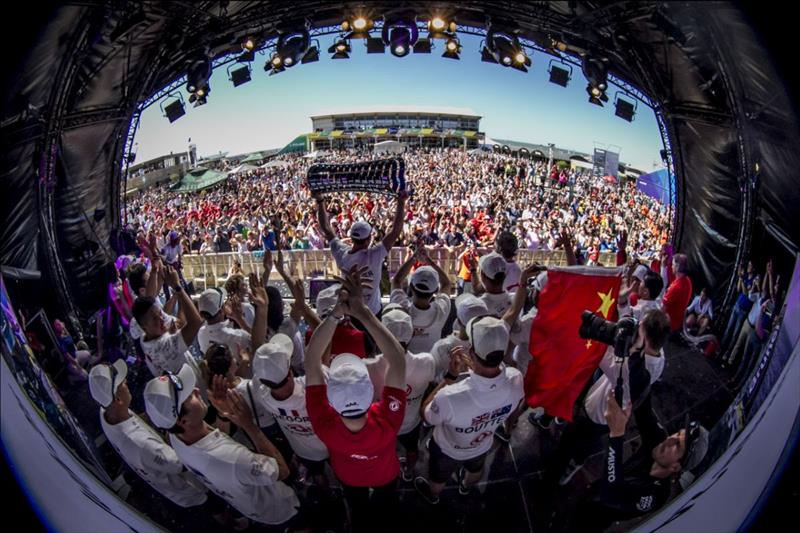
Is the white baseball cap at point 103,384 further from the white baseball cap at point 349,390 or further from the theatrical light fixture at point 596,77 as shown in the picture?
the theatrical light fixture at point 596,77

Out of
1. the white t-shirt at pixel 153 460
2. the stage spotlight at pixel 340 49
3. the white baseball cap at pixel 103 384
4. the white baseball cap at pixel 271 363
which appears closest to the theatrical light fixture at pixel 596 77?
the stage spotlight at pixel 340 49

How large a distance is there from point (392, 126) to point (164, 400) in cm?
193

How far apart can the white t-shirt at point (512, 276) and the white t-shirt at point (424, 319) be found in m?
0.58

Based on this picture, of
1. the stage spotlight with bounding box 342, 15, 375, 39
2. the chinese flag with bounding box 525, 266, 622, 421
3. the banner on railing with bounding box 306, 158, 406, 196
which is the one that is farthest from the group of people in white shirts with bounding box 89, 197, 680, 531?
the stage spotlight with bounding box 342, 15, 375, 39

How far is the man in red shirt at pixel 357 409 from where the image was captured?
6.54 ft

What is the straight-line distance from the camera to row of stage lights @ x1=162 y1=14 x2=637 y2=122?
180cm

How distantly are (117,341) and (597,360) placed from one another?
288 cm

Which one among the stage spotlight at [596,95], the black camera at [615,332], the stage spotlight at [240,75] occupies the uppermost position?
the stage spotlight at [240,75]

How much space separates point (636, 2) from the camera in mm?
1358

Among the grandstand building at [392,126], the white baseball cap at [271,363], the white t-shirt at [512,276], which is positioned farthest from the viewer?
the white t-shirt at [512,276]

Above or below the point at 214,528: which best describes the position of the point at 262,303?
above

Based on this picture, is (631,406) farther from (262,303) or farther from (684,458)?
(262,303)

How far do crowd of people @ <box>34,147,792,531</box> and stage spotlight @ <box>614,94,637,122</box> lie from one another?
552mm

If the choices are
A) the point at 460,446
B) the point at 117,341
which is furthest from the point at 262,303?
the point at 460,446
